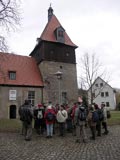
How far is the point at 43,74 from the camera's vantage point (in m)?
31.3

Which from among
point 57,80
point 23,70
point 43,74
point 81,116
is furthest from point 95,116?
point 23,70

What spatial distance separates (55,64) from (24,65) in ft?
16.7

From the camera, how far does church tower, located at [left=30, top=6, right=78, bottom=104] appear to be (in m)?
31.0

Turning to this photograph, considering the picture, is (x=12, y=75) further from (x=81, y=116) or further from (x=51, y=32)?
(x=81, y=116)

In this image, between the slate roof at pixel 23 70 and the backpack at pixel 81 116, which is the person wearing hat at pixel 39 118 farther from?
the slate roof at pixel 23 70

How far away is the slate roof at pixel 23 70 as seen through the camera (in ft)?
97.3

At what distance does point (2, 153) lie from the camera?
309 inches

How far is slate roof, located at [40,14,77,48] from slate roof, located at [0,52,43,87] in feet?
15.4

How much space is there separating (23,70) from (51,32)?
8051 mm

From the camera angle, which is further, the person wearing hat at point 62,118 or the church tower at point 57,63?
the church tower at point 57,63

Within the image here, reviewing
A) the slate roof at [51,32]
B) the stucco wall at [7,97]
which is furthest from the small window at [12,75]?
the slate roof at [51,32]

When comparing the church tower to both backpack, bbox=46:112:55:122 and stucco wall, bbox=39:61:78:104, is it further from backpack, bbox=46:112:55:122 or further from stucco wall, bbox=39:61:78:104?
backpack, bbox=46:112:55:122

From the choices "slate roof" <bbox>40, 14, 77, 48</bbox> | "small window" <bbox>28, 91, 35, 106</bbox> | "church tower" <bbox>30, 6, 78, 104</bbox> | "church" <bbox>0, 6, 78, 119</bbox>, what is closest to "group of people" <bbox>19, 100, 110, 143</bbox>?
"church" <bbox>0, 6, 78, 119</bbox>

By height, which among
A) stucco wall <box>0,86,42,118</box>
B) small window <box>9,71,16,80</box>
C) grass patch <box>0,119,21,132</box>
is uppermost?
small window <box>9,71,16,80</box>
